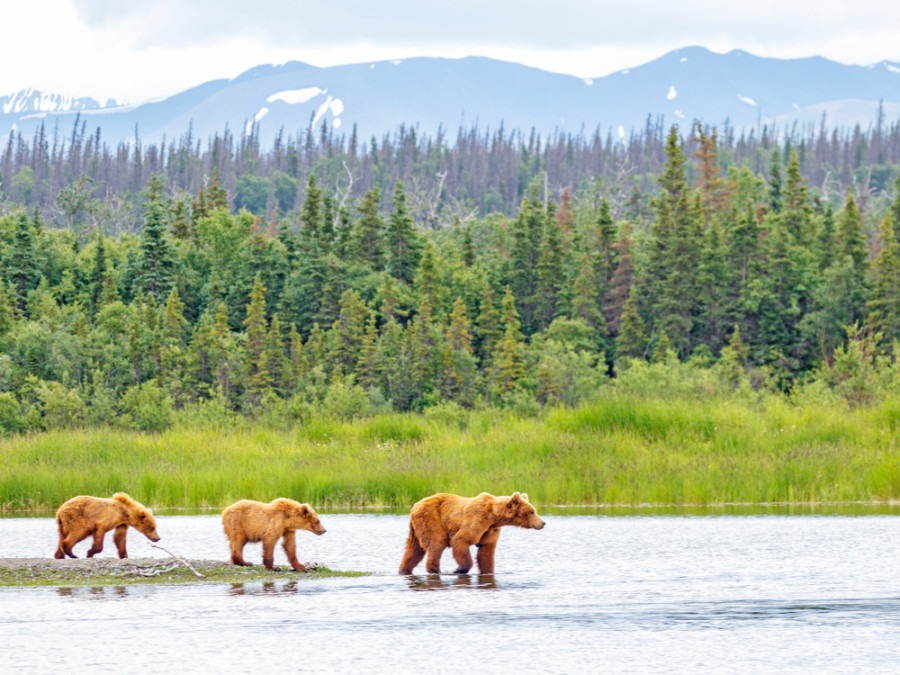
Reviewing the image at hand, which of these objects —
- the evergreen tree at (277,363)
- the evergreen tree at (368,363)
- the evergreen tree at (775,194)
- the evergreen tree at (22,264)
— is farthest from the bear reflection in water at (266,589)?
the evergreen tree at (775,194)

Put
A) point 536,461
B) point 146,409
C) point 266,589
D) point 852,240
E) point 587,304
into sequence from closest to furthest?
1. point 266,589
2. point 536,461
3. point 146,409
4. point 587,304
5. point 852,240

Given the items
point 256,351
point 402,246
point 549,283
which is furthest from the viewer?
point 402,246

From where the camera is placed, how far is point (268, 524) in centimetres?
1424

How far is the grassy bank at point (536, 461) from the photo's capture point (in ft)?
79.2

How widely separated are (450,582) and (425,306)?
56015 mm

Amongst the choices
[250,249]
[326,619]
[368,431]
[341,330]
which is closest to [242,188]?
[250,249]

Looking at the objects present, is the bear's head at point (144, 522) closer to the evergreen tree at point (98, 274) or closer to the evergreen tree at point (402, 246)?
the evergreen tree at point (98, 274)

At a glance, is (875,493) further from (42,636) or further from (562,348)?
(562,348)

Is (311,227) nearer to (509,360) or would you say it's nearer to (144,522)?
(509,360)

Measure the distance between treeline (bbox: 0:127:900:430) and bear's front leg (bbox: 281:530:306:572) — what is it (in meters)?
41.7

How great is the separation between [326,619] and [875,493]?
1526 cm

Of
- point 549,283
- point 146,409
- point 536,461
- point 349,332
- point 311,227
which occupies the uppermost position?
point 311,227

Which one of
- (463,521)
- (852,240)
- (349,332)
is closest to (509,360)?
(349,332)

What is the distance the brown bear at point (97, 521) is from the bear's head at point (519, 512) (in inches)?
191
